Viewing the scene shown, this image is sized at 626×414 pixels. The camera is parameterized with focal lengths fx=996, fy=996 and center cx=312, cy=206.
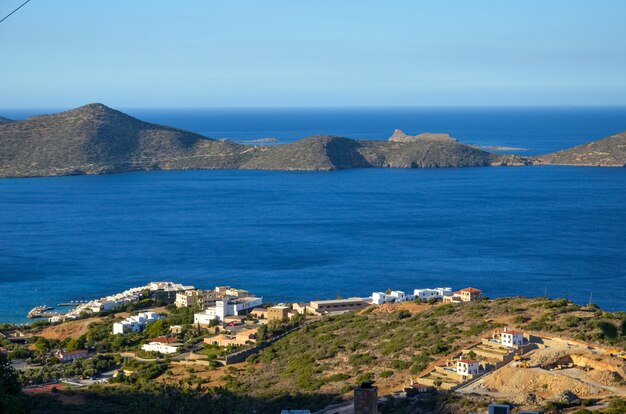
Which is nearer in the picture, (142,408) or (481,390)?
(142,408)

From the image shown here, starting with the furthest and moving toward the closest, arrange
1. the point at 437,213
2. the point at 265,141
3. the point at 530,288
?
the point at 265,141
the point at 437,213
the point at 530,288

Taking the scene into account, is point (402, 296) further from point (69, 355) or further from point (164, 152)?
point (164, 152)

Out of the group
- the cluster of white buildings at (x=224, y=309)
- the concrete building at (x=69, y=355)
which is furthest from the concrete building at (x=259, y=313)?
the concrete building at (x=69, y=355)

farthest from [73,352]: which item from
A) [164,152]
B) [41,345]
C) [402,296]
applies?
[164,152]

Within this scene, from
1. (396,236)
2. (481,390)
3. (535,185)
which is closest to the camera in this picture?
(481,390)

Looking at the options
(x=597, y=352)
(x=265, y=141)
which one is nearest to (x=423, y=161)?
(x=265, y=141)

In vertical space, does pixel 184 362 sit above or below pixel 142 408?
below

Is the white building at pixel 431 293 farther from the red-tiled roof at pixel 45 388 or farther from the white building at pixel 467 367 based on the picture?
the white building at pixel 467 367

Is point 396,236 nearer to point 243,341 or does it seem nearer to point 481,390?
point 243,341
